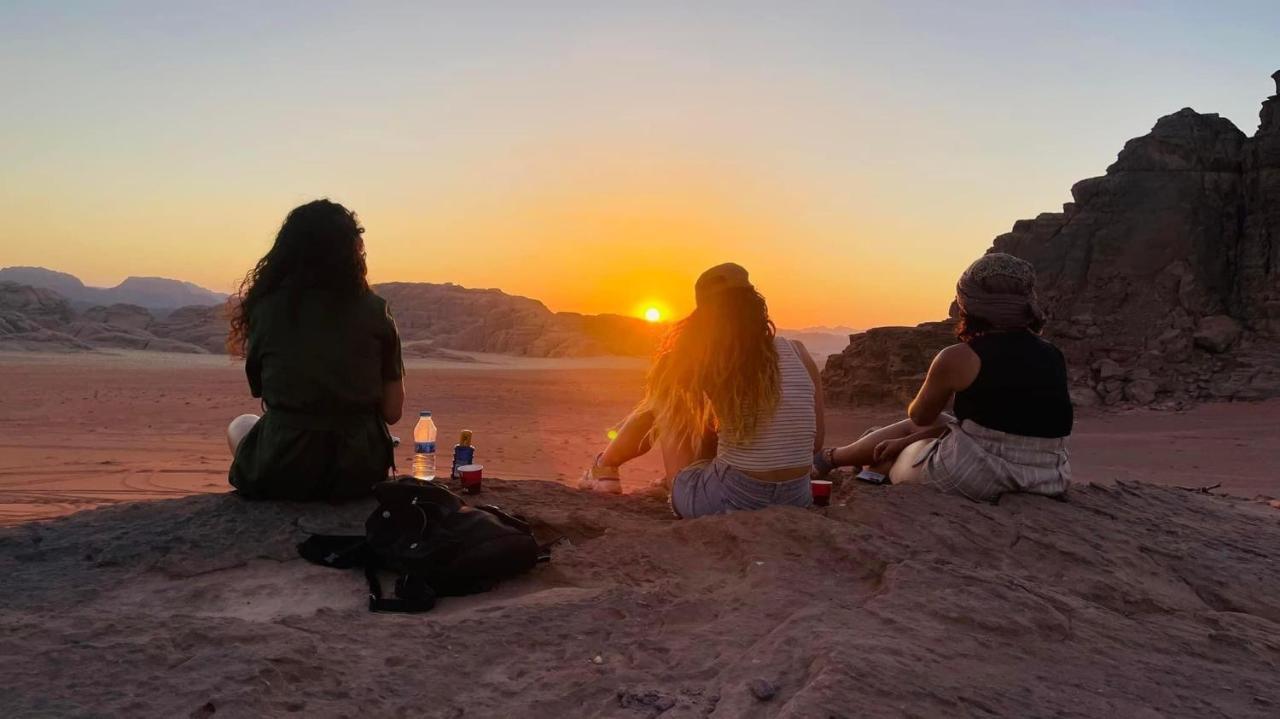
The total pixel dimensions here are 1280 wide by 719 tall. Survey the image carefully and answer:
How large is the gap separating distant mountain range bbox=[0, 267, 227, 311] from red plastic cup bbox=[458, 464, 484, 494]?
13705 centimetres

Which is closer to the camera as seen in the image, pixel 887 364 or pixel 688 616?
pixel 688 616

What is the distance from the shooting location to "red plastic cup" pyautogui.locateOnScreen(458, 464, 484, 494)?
4.64m

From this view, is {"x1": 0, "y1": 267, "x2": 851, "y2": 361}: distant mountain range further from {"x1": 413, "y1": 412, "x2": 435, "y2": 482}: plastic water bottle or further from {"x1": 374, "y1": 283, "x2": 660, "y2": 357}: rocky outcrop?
{"x1": 413, "y1": 412, "x2": 435, "y2": 482}: plastic water bottle

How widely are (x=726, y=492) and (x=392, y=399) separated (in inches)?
74.0

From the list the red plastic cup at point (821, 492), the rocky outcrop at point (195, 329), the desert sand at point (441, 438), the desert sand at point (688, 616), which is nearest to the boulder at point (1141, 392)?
the desert sand at point (441, 438)

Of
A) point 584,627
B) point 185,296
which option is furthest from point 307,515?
point 185,296

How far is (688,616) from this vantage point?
110 inches

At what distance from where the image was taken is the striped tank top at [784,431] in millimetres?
4105

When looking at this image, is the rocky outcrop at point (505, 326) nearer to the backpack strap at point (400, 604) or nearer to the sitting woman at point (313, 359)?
the sitting woman at point (313, 359)

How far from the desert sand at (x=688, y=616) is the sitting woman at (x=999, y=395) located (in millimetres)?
202

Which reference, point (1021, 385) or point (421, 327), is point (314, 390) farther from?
point (421, 327)

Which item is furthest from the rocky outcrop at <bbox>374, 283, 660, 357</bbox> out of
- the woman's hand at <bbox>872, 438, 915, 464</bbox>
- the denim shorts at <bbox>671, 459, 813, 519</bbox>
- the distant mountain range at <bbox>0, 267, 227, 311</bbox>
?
the distant mountain range at <bbox>0, 267, 227, 311</bbox>

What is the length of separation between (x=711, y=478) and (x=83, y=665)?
2.84 metres

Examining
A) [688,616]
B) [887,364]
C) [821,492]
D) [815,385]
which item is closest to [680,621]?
[688,616]
